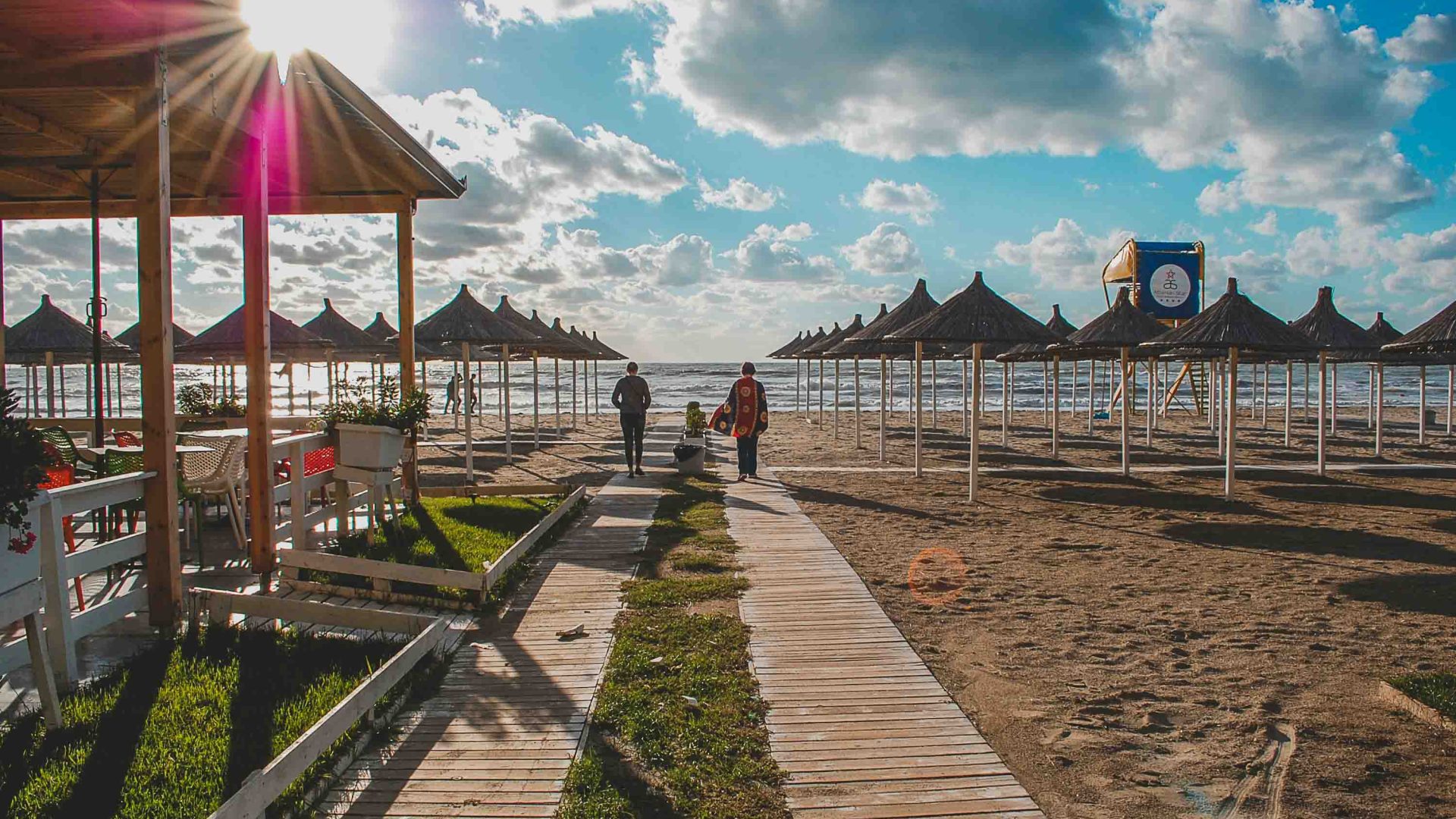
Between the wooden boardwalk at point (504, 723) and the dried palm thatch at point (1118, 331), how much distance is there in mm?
10199

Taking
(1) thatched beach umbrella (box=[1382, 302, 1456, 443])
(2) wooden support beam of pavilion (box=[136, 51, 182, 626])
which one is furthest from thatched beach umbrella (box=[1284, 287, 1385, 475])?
(2) wooden support beam of pavilion (box=[136, 51, 182, 626])

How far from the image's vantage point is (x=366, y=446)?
723cm

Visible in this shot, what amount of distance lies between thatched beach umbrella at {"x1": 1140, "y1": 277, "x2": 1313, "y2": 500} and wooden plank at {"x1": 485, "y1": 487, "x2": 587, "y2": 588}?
26.6ft

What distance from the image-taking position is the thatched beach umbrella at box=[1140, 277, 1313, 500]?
11703 mm

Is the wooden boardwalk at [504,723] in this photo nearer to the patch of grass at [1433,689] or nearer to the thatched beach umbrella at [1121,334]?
the patch of grass at [1433,689]

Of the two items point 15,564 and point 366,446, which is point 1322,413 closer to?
point 366,446

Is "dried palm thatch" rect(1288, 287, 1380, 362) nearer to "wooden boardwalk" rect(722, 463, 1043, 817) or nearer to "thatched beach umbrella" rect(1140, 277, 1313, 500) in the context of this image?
"thatched beach umbrella" rect(1140, 277, 1313, 500)

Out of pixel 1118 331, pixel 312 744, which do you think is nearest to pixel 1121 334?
pixel 1118 331

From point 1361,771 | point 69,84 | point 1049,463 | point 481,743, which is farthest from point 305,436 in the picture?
point 1049,463

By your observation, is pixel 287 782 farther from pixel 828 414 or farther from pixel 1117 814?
pixel 828 414

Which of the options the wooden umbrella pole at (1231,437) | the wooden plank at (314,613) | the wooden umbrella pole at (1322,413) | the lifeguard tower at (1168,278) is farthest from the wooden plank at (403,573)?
the lifeguard tower at (1168,278)

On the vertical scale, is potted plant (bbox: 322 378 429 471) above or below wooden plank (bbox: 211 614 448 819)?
above

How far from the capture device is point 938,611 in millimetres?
6090

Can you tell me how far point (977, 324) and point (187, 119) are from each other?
9.40 metres
